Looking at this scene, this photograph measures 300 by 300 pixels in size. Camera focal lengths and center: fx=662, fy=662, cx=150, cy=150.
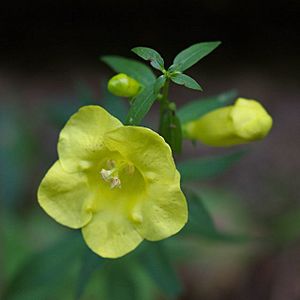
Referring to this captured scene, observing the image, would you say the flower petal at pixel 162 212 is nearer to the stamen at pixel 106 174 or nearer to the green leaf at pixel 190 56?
the stamen at pixel 106 174

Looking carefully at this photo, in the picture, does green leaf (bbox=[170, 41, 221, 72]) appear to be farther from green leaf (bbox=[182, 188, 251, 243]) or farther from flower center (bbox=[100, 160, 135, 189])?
green leaf (bbox=[182, 188, 251, 243])

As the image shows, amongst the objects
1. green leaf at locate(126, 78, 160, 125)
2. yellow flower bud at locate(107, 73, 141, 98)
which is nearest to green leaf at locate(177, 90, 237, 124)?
yellow flower bud at locate(107, 73, 141, 98)

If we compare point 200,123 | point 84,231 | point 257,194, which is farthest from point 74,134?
point 257,194

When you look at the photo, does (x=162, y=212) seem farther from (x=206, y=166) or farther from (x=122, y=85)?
(x=206, y=166)

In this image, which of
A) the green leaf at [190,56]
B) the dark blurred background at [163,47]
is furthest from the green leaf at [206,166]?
the dark blurred background at [163,47]

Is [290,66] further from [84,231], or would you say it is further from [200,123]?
[84,231]

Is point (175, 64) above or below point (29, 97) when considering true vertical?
above
